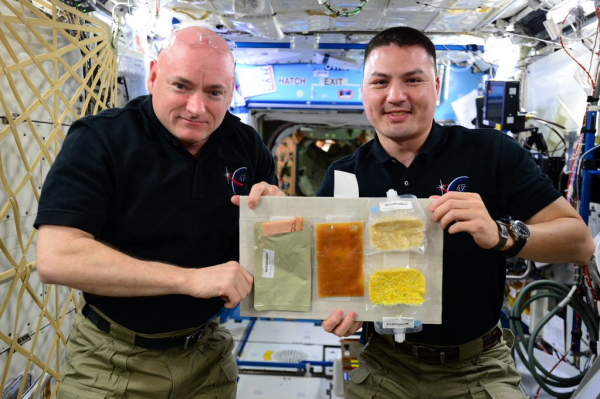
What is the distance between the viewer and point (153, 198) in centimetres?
192

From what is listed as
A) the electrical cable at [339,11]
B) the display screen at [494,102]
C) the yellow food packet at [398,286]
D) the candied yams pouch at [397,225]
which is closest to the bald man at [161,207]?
the candied yams pouch at [397,225]

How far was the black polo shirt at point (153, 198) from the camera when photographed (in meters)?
1.84

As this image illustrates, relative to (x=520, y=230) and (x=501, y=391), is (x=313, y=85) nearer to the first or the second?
(x=520, y=230)

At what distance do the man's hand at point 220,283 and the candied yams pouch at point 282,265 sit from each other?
100 millimetres

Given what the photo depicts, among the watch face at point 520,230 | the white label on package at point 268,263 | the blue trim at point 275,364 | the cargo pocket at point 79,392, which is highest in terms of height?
the watch face at point 520,230

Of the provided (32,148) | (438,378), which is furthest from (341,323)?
(32,148)

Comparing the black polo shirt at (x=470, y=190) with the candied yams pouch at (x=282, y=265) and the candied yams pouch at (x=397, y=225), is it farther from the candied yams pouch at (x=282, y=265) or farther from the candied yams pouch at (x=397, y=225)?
the candied yams pouch at (x=282, y=265)

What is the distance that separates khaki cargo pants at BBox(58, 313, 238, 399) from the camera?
1.92 m

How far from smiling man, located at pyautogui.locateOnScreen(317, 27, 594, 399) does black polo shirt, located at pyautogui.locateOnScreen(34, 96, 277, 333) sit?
79cm

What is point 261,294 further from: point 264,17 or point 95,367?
point 264,17

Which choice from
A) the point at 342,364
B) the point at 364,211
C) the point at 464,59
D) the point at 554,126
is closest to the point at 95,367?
the point at 364,211

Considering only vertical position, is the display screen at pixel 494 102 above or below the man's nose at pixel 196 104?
above

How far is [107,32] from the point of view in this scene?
350cm

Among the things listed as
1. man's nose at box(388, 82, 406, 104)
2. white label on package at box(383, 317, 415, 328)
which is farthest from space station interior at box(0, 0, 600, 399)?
man's nose at box(388, 82, 406, 104)
